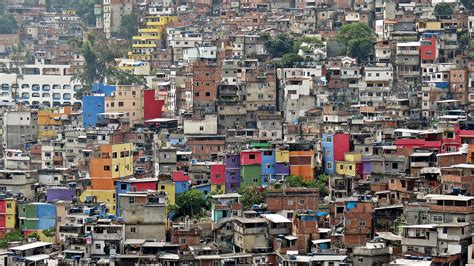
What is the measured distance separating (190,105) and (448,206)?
64.5 feet

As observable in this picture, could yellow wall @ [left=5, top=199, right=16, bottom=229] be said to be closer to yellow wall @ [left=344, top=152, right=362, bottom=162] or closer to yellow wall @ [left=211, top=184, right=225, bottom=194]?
yellow wall @ [left=211, top=184, right=225, bottom=194]

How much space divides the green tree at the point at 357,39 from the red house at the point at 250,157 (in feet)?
46.6

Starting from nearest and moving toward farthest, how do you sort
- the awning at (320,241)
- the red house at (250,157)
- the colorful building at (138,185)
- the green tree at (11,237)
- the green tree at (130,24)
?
the awning at (320,241), the green tree at (11,237), the colorful building at (138,185), the red house at (250,157), the green tree at (130,24)

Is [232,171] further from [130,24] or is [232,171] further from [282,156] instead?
[130,24]

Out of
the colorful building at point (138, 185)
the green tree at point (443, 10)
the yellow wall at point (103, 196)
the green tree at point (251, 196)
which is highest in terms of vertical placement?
the green tree at point (443, 10)

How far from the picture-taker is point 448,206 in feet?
125

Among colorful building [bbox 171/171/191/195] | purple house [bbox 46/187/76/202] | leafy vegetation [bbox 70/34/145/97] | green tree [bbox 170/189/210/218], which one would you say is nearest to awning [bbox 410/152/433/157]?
green tree [bbox 170/189/210/218]

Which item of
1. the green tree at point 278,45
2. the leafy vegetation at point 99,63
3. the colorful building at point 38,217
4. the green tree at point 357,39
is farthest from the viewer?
the leafy vegetation at point 99,63

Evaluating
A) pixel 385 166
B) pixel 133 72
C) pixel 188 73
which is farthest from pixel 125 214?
pixel 133 72

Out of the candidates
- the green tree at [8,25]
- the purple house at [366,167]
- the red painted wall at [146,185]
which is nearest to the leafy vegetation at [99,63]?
the green tree at [8,25]

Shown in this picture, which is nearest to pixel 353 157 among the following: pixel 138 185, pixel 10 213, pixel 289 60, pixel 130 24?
pixel 138 185

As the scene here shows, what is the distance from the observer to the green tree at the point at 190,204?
44.1 metres

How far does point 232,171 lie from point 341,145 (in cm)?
321

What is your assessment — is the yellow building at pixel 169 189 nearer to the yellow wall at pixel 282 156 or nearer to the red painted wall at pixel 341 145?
the yellow wall at pixel 282 156
